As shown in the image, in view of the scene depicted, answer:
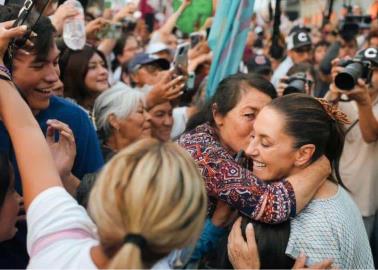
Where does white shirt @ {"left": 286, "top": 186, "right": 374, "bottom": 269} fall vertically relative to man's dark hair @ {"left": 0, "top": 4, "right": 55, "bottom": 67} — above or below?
below

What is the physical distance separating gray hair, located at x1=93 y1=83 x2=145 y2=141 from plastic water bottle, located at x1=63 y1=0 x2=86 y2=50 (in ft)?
1.19

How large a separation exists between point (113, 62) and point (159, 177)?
17.4 feet

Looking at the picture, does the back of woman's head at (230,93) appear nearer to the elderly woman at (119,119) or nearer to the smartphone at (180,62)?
the elderly woman at (119,119)

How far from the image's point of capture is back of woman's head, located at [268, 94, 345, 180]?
1.82m

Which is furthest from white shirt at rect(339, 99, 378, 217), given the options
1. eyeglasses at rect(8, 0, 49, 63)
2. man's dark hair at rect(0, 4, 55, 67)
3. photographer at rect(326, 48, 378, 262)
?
eyeglasses at rect(8, 0, 49, 63)

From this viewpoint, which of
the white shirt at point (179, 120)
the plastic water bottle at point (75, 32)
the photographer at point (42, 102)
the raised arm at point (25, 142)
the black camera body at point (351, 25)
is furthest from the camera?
the black camera body at point (351, 25)

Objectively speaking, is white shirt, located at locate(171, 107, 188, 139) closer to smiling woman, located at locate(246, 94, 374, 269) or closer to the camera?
the camera

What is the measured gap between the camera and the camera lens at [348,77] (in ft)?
9.86

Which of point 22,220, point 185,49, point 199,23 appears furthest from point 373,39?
point 22,220

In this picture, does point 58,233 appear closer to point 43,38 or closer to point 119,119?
point 43,38

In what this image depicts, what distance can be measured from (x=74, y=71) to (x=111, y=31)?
86.9 inches

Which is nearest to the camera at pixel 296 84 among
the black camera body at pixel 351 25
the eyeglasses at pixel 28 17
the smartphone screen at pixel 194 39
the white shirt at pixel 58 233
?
the smartphone screen at pixel 194 39

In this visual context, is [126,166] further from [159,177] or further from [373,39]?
[373,39]

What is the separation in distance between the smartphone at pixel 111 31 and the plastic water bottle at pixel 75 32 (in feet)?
6.27
